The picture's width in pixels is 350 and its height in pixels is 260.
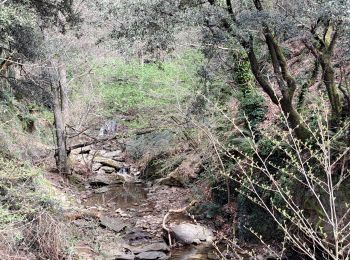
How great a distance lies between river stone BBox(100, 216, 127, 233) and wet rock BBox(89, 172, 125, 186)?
14.4 feet

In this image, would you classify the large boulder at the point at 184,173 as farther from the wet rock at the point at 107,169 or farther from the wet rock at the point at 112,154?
the wet rock at the point at 112,154

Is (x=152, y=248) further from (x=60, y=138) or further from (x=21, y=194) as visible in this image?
(x=60, y=138)

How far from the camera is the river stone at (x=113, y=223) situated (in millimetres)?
9555

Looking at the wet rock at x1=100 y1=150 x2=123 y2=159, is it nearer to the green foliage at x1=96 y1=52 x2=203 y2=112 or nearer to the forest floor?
the forest floor

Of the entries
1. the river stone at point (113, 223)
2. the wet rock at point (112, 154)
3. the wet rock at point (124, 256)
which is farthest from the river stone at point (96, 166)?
the wet rock at point (124, 256)

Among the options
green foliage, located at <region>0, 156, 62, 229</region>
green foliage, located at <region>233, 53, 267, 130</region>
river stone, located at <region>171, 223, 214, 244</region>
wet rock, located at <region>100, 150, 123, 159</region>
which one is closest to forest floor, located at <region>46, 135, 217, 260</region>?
river stone, located at <region>171, 223, 214, 244</region>

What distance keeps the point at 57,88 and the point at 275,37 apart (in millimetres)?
8217

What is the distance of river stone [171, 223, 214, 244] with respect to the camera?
28.6ft

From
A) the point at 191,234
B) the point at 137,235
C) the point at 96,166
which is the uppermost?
the point at 191,234

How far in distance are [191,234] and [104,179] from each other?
266 inches

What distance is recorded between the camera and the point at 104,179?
14828 millimetres

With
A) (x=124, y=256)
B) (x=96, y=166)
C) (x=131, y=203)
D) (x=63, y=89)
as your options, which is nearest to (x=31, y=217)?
(x=124, y=256)

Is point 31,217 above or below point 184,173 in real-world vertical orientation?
above

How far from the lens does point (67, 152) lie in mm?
14109
